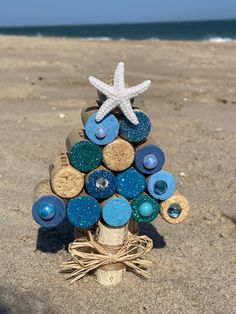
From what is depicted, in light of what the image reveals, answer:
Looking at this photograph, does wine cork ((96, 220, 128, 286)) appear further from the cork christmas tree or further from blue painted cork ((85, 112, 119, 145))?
blue painted cork ((85, 112, 119, 145))

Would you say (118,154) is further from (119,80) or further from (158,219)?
(158,219)

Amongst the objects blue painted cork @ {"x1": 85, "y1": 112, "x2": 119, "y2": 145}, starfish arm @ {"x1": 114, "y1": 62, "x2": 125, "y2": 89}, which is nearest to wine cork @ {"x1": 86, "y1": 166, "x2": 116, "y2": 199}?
blue painted cork @ {"x1": 85, "y1": 112, "x2": 119, "y2": 145}

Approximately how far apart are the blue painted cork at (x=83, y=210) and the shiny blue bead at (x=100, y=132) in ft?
1.42

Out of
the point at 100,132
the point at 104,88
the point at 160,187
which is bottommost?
the point at 160,187

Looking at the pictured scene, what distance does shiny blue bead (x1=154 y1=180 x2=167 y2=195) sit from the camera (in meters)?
3.55

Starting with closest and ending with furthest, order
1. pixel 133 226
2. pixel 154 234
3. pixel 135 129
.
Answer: pixel 135 129 < pixel 133 226 < pixel 154 234

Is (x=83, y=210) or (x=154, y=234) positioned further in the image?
(x=154, y=234)

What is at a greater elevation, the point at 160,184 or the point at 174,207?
the point at 160,184

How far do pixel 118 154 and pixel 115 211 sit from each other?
397mm

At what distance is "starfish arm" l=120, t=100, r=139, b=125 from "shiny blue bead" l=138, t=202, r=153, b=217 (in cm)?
59

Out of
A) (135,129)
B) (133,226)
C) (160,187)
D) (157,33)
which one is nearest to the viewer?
(135,129)

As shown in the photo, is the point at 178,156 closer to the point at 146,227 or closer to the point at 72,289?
the point at 146,227

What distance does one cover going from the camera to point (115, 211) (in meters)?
3.49

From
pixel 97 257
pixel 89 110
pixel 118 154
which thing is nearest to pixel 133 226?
pixel 97 257
